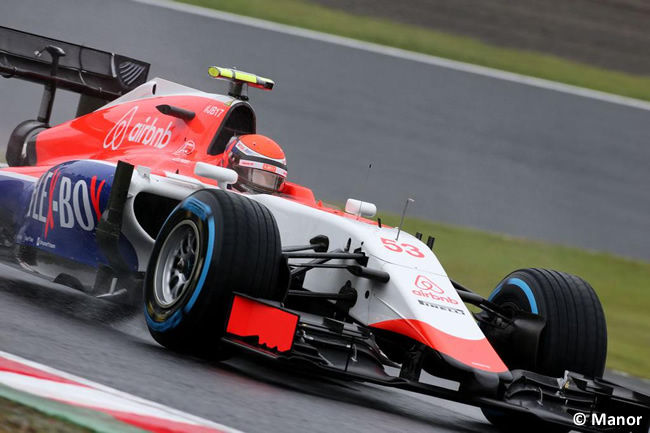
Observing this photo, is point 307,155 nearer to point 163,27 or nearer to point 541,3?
point 163,27

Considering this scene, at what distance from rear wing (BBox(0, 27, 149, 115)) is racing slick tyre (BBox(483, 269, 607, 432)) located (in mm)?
4326

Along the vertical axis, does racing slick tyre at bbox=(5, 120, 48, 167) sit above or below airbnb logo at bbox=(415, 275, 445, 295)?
above

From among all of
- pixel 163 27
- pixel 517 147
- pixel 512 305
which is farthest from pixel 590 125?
pixel 512 305

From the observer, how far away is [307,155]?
37.6 feet

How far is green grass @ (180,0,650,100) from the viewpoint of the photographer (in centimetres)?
1232

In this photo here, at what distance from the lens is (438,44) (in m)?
12.6

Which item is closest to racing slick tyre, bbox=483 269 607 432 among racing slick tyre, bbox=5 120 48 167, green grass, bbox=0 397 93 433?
green grass, bbox=0 397 93 433

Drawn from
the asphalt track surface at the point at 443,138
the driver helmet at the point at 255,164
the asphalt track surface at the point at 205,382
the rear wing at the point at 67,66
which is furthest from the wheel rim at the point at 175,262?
the asphalt track surface at the point at 443,138

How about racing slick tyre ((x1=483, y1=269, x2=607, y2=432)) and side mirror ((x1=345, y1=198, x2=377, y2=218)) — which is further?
side mirror ((x1=345, y1=198, x2=377, y2=218))

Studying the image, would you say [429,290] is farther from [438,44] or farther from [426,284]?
[438,44]

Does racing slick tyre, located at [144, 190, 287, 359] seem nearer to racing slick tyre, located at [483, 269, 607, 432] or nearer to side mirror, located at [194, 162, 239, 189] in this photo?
side mirror, located at [194, 162, 239, 189]

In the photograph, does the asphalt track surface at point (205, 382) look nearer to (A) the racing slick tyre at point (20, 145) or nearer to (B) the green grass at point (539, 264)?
(A) the racing slick tyre at point (20, 145)

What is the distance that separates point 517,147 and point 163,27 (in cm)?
445

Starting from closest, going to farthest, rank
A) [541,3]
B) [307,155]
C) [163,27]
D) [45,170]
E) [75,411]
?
[75,411] < [45,170] < [307,155] < [163,27] < [541,3]
